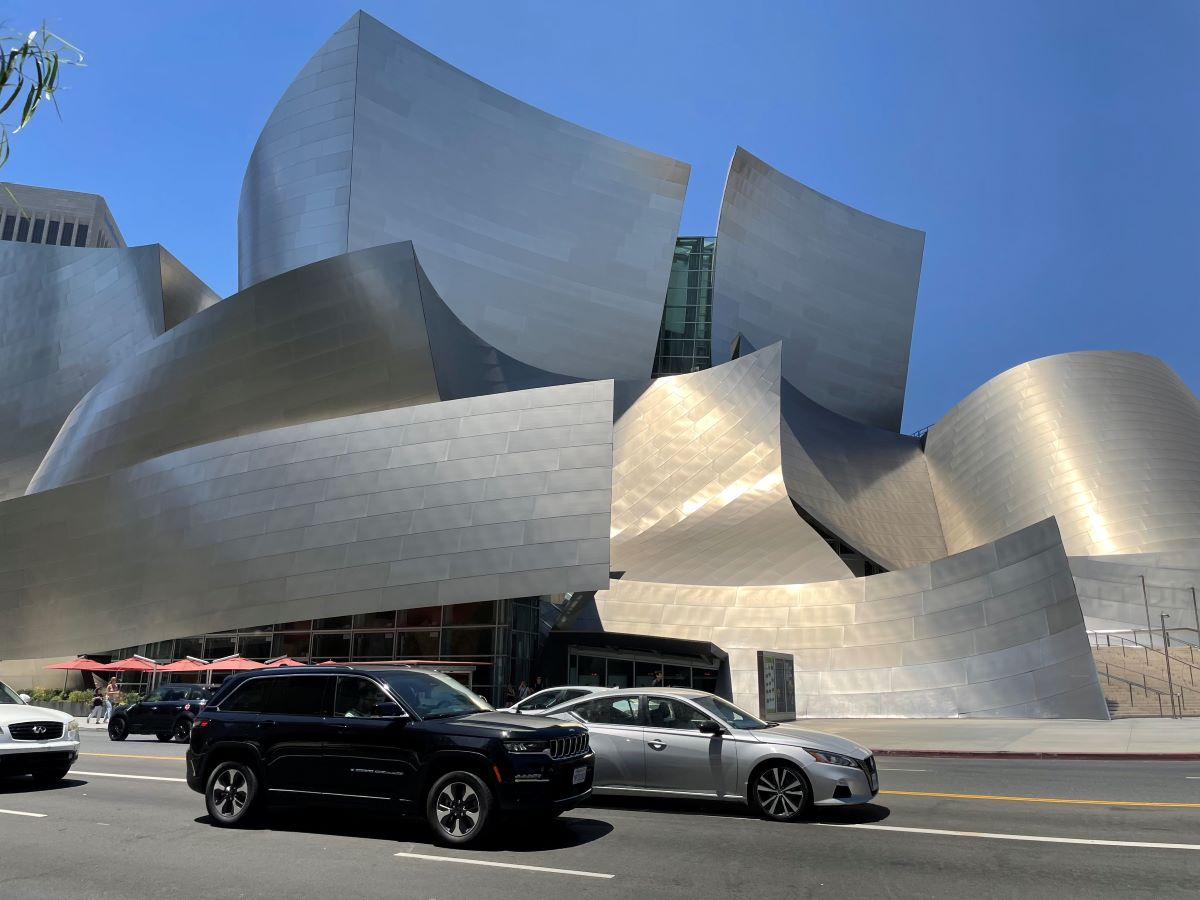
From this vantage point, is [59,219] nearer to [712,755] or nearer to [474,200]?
[474,200]

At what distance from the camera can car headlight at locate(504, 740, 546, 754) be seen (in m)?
7.13

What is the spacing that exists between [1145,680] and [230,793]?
25.3 metres

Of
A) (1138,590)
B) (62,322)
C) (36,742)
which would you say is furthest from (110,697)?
(1138,590)

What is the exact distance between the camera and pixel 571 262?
46062 millimetres

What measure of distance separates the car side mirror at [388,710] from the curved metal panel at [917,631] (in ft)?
56.2

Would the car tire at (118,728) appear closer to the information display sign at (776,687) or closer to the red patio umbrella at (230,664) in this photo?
the red patio umbrella at (230,664)

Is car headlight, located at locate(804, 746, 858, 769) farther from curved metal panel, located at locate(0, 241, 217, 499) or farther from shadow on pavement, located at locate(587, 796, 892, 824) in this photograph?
curved metal panel, located at locate(0, 241, 217, 499)

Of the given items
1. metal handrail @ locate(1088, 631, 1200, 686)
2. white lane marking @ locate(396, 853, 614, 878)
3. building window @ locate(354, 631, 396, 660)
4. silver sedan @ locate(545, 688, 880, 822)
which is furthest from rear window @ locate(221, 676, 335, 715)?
metal handrail @ locate(1088, 631, 1200, 686)

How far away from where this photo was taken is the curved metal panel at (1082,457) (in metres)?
34.7

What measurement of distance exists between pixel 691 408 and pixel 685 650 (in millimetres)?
13062

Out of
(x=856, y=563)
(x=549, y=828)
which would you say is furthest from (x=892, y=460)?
(x=549, y=828)

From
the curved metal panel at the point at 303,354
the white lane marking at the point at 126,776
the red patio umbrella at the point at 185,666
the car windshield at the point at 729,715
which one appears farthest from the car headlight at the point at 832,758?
the curved metal panel at the point at 303,354

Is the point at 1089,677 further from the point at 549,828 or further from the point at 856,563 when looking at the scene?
the point at 856,563

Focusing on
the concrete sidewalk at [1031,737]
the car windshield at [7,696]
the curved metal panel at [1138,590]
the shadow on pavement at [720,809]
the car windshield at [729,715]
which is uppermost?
the curved metal panel at [1138,590]
